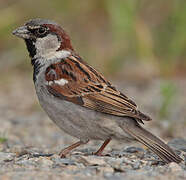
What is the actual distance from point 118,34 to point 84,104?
4108 mm

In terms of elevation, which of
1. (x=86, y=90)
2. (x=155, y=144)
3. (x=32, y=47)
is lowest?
(x=155, y=144)

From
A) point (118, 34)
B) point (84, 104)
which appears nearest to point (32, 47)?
point (84, 104)

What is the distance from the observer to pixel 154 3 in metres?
9.47

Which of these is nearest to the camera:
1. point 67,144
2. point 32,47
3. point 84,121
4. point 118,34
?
point 84,121

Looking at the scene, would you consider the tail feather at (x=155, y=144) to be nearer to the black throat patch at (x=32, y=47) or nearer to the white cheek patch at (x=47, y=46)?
the white cheek patch at (x=47, y=46)

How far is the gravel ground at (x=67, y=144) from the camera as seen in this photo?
3844 mm

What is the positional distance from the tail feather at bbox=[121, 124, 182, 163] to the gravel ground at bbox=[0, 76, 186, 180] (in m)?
0.08

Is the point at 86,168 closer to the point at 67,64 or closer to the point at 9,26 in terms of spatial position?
the point at 67,64

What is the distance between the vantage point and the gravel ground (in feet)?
12.6

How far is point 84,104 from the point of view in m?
4.65

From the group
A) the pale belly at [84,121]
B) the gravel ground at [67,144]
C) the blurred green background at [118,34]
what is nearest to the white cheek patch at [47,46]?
the pale belly at [84,121]

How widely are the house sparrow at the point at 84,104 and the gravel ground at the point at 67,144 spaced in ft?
0.59

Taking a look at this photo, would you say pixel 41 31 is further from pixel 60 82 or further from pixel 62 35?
pixel 60 82

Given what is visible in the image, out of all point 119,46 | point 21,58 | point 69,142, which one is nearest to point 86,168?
point 69,142
